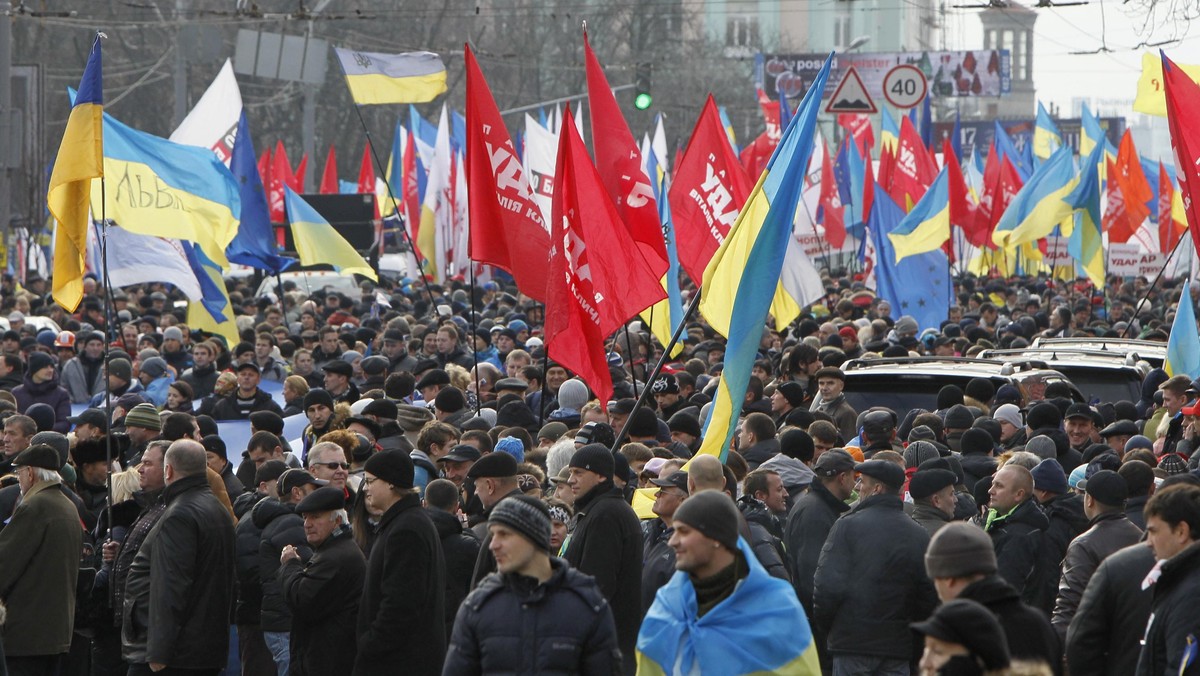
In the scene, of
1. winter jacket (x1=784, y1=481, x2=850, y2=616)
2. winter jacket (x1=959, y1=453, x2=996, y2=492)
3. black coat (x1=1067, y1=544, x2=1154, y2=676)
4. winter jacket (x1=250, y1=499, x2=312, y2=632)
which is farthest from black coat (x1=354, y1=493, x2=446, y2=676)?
winter jacket (x1=959, y1=453, x2=996, y2=492)

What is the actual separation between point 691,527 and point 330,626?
254 centimetres

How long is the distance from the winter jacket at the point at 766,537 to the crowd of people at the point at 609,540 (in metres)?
0.02

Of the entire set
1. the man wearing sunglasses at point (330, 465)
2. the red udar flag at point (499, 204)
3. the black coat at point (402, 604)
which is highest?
the red udar flag at point (499, 204)

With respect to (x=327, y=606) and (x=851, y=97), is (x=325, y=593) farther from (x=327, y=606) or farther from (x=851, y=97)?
(x=851, y=97)

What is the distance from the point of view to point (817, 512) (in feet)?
25.5

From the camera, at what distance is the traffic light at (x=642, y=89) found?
25734mm

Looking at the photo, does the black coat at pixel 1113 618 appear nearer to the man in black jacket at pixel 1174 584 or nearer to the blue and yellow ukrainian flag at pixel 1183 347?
the man in black jacket at pixel 1174 584

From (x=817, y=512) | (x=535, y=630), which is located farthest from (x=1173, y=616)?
(x=817, y=512)

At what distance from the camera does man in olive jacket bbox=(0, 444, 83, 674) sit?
778 centimetres

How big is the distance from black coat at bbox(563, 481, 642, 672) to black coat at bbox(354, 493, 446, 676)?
568 mm

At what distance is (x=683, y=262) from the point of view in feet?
43.2

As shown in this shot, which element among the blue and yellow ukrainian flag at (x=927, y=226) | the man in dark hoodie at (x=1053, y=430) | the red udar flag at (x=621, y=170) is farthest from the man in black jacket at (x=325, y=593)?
the blue and yellow ukrainian flag at (x=927, y=226)

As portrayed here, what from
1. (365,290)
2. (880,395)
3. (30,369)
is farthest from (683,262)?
(365,290)

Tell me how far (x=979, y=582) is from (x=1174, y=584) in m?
1.04
